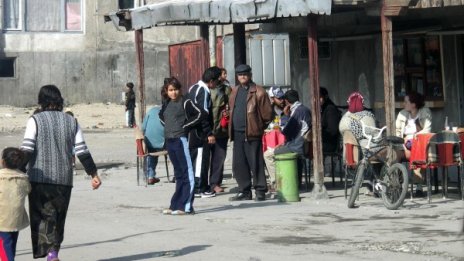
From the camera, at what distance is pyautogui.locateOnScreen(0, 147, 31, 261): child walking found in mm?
10219

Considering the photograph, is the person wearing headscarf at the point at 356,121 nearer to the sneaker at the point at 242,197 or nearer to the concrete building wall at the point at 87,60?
the sneaker at the point at 242,197

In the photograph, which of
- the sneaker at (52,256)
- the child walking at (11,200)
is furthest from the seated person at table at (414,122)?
the child walking at (11,200)

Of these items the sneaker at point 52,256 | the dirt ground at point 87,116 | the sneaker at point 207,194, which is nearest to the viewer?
the sneaker at point 52,256

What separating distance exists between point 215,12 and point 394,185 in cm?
396

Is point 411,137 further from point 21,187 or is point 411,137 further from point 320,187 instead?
point 21,187

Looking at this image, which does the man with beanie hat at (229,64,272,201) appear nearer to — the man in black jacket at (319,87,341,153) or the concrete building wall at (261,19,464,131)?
the man in black jacket at (319,87,341,153)

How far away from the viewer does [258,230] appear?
13.4 m

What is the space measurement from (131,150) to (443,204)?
43.3 ft

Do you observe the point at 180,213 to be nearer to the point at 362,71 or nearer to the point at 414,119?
the point at 414,119

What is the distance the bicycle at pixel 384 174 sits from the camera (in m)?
14.7

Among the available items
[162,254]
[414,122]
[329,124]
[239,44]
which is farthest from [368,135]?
[162,254]

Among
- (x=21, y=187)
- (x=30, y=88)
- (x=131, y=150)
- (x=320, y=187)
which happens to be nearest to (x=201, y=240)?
(x=21, y=187)

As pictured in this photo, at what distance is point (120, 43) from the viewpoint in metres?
40.8

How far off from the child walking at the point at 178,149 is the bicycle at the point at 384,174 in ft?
7.27
